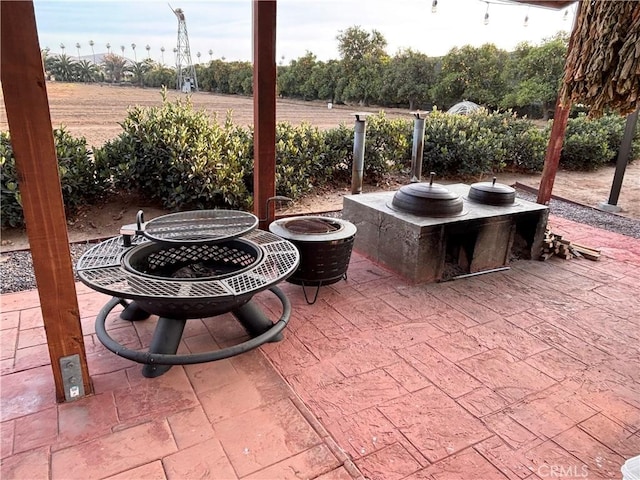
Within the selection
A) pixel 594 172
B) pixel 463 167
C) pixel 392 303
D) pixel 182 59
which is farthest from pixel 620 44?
pixel 594 172

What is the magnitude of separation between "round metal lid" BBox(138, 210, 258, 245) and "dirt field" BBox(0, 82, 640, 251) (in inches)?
32.1

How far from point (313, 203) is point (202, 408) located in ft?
12.7

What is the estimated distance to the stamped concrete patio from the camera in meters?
1.64

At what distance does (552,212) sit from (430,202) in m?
3.28

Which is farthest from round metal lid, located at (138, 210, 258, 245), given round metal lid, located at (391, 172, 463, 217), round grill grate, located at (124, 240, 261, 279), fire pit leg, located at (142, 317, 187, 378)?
round metal lid, located at (391, 172, 463, 217)

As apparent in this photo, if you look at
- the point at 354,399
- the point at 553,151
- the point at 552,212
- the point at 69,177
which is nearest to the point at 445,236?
the point at 354,399

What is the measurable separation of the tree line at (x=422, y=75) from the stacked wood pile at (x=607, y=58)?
466 inches

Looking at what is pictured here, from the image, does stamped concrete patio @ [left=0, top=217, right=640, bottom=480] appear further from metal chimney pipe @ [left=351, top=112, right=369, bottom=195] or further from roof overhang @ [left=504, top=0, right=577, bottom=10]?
roof overhang @ [left=504, top=0, right=577, bottom=10]

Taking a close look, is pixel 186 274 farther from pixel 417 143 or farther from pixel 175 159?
pixel 417 143

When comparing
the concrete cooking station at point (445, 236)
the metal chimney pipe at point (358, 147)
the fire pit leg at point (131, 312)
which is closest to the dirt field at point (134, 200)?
the metal chimney pipe at point (358, 147)

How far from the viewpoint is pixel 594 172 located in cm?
828

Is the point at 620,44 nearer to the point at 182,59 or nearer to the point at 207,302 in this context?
the point at 207,302

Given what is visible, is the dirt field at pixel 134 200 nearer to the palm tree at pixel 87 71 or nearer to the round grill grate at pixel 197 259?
the palm tree at pixel 87 71

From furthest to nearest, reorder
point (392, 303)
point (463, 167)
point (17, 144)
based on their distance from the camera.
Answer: point (463, 167) → point (392, 303) → point (17, 144)
